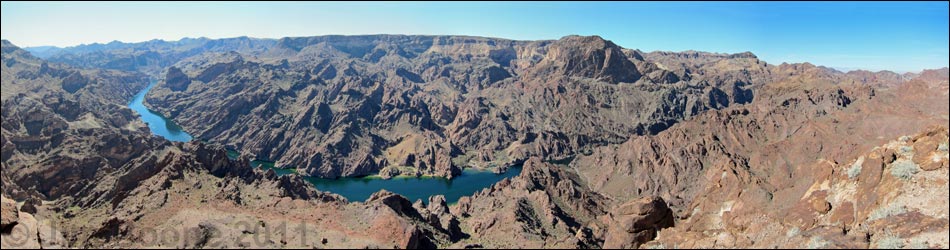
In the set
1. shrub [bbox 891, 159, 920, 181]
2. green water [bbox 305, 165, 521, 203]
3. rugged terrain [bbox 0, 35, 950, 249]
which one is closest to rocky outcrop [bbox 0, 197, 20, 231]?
rugged terrain [bbox 0, 35, 950, 249]

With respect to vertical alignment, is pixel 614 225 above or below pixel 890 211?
below

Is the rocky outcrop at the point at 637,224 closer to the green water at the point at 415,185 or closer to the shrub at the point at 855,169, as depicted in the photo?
the shrub at the point at 855,169

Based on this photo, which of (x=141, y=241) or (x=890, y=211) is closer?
(x=890, y=211)

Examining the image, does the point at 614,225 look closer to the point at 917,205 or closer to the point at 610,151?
the point at 917,205

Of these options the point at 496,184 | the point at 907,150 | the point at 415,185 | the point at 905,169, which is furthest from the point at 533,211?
the point at 415,185

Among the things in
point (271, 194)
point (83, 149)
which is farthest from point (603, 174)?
point (83, 149)

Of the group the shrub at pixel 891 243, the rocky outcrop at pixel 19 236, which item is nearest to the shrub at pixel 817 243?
the shrub at pixel 891 243
